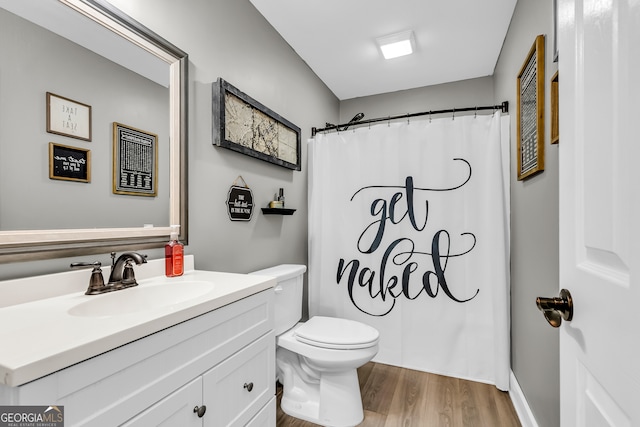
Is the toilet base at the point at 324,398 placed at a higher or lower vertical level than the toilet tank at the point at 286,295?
lower

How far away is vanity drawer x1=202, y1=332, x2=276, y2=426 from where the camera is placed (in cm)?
87

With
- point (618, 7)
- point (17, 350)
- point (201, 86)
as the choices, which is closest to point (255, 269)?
point (201, 86)

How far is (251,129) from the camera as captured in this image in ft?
5.74

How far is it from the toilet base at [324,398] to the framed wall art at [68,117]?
152 centimetres

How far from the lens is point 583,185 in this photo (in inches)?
22.3

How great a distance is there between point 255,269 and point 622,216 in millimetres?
1631

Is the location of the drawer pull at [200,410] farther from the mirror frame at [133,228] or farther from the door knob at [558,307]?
the door knob at [558,307]

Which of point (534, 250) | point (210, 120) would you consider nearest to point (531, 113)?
point (534, 250)

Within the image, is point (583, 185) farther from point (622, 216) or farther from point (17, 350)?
point (17, 350)

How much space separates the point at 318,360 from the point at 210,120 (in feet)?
4.35

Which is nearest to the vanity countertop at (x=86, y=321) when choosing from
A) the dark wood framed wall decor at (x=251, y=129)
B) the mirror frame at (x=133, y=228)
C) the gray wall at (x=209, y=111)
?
the mirror frame at (x=133, y=228)

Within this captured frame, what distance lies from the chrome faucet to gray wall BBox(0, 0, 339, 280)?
0.25ft

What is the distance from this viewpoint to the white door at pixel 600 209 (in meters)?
0.42

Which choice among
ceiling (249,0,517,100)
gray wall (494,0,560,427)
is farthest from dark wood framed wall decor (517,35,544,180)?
ceiling (249,0,517,100)
